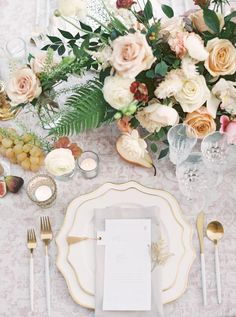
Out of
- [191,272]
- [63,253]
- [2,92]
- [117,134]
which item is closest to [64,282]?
[63,253]

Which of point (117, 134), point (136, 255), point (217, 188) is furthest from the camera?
point (117, 134)

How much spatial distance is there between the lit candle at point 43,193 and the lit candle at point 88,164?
0.38 feet

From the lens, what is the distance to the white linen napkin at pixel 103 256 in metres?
1.18

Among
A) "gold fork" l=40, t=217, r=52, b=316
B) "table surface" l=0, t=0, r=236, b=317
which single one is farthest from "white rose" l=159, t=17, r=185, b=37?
"gold fork" l=40, t=217, r=52, b=316

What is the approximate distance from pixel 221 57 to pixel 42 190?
59 cm

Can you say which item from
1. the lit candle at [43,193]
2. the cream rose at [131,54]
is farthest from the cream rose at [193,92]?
the lit candle at [43,193]

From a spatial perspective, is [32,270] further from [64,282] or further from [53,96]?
[53,96]

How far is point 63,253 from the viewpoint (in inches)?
49.6

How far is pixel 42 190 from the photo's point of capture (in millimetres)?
1342

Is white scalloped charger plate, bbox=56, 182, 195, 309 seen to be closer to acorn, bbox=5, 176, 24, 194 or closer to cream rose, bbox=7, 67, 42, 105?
acorn, bbox=5, 176, 24, 194

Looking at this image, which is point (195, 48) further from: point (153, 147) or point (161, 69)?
point (153, 147)

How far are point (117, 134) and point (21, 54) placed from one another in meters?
0.39

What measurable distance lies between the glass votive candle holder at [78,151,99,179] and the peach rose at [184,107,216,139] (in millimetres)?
285

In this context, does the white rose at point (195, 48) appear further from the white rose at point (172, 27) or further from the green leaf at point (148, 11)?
the green leaf at point (148, 11)
